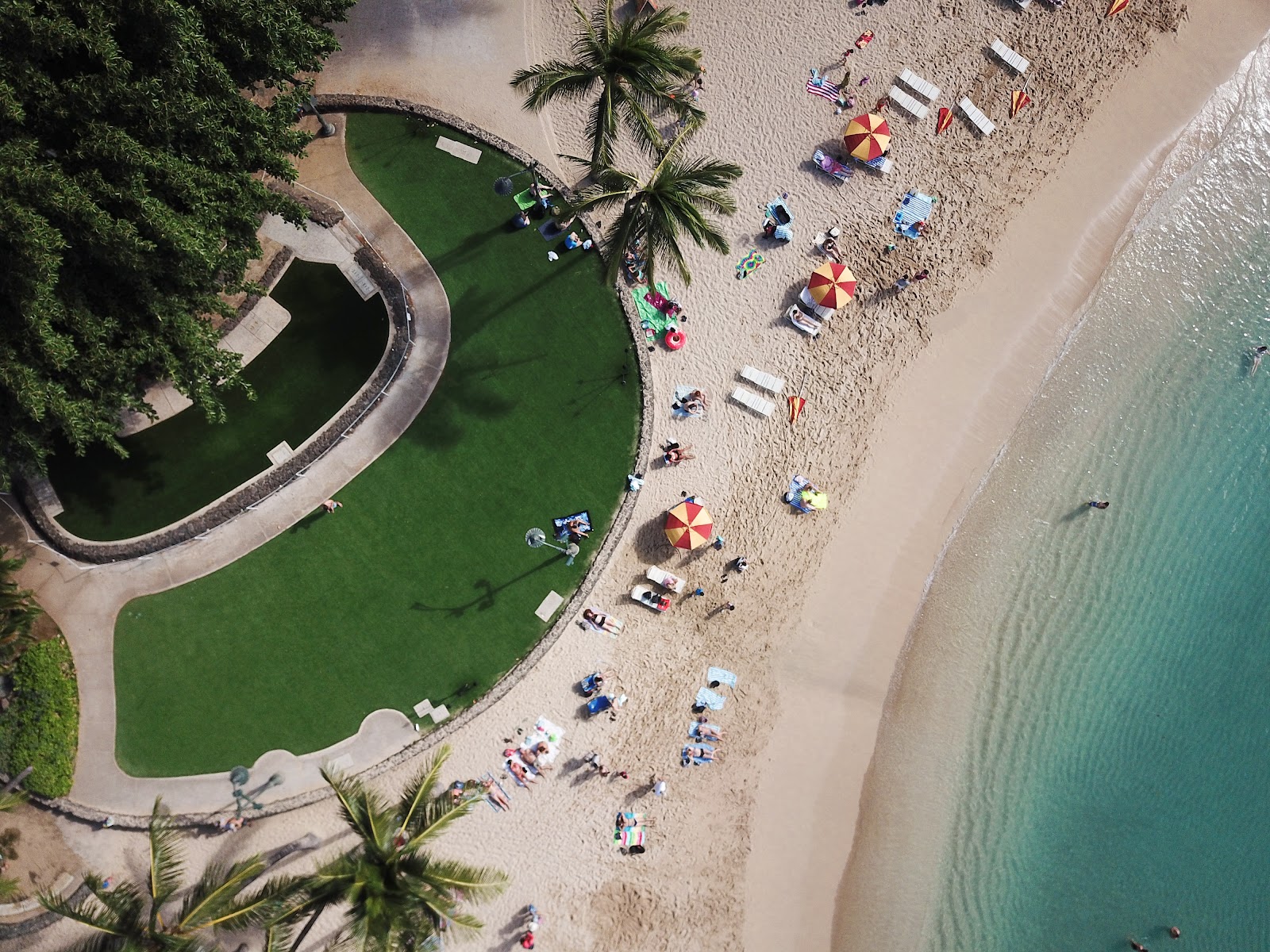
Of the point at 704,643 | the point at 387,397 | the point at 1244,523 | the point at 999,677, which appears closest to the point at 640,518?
the point at 704,643

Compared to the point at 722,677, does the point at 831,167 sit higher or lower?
higher

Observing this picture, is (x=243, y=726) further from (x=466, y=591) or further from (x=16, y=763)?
(x=466, y=591)

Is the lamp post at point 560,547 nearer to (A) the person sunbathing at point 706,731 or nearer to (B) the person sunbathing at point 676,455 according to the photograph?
(B) the person sunbathing at point 676,455

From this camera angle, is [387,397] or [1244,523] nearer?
[387,397]

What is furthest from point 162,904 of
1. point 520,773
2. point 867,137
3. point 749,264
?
point 867,137

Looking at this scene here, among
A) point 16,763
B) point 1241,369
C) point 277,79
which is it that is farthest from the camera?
point 1241,369

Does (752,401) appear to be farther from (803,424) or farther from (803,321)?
(803,321)
